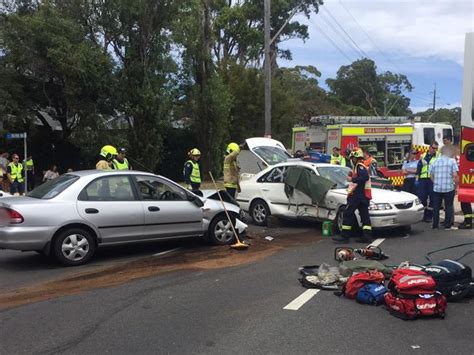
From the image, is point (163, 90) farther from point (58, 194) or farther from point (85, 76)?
point (58, 194)

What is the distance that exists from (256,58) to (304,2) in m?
6.31

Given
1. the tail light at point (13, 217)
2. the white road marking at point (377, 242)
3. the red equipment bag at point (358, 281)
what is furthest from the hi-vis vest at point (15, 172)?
the red equipment bag at point (358, 281)

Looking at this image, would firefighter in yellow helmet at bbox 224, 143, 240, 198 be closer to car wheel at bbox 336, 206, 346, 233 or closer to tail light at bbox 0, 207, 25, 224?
car wheel at bbox 336, 206, 346, 233

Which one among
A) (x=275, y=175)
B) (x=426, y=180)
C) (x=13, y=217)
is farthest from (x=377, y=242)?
(x=13, y=217)

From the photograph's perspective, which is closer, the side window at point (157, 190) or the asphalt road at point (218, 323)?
the asphalt road at point (218, 323)

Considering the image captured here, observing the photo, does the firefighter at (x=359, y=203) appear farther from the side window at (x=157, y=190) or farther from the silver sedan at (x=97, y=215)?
the side window at (x=157, y=190)

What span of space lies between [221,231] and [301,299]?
3567 millimetres

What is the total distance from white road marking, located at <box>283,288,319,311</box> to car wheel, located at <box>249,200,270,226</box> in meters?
5.52

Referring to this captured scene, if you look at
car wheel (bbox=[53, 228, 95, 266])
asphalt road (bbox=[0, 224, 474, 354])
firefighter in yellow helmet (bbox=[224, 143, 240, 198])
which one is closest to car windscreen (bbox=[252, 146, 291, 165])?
firefighter in yellow helmet (bbox=[224, 143, 240, 198])

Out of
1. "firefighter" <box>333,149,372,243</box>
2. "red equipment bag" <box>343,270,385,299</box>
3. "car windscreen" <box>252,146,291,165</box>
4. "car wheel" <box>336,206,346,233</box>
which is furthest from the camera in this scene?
"car windscreen" <box>252,146,291,165</box>

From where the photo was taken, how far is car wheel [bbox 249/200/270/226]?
11.9 metres

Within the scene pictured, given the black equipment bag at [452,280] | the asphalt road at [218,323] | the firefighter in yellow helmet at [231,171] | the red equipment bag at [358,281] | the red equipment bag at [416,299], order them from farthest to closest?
the firefighter in yellow helmet at [231,171], the red equipment bag at [358,281], the black equipment bag at [452,280], the red equipment bag at [416,299], the asphalt road at [218,323]

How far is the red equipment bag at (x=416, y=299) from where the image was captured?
5191 mm

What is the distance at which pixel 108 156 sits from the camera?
37.9ft
